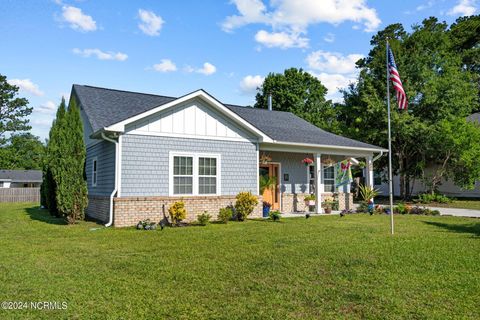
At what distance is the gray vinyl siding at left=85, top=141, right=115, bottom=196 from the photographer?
1238cm

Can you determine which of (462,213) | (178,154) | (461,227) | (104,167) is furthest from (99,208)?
(462,213)

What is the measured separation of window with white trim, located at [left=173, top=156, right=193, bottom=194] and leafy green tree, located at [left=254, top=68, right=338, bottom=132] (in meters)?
26.7

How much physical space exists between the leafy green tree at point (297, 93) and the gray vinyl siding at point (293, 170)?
21605 millimetres

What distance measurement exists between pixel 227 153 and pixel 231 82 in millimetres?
6387

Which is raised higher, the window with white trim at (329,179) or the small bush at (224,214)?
the window with white trim at (329,179)

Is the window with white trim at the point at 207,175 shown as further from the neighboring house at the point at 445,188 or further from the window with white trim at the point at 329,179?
the neighboring house at the point at 445,188

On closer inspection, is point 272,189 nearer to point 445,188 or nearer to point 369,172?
point 369,172

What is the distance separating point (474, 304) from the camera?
4.23 metres

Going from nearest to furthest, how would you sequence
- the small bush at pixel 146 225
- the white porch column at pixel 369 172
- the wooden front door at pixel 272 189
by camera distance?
the small bush at pixel 146 225
the wooden front door at pixel 272 189
the white porch column at pixel 369 172

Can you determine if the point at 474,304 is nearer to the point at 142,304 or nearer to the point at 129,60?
the point at 142,304

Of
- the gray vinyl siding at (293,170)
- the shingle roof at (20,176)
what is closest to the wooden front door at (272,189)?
the gray vinyl siding at (293,170)

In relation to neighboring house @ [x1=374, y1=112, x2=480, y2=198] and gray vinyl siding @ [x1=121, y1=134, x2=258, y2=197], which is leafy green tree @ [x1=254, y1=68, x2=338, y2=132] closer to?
neighboring house @ [x1=374, y1=112, x2=480, y2=198]

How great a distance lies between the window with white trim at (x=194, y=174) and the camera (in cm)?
1265

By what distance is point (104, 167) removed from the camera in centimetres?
1316
